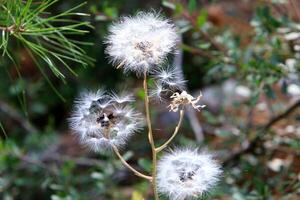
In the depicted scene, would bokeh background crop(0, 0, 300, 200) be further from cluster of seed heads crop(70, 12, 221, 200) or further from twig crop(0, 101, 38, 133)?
cluster of seed heads crop(70, 12, 221, 200)

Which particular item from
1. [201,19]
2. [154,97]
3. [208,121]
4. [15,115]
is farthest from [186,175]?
[15,115]

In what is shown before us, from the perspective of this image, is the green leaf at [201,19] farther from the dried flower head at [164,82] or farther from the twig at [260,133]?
the dried flower head at [164,82]

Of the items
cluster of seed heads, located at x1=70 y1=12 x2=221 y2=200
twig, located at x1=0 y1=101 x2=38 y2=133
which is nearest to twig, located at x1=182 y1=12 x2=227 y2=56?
cluster of seed heads, located at x1=70 y1=12 x2=221 y2=200

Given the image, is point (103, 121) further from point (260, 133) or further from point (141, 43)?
point (260, 133)

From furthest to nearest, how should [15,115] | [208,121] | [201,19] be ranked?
[15,115] < [208,121] < [201,19]

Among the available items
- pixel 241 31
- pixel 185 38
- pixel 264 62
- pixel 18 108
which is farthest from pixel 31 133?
pixel 241 31

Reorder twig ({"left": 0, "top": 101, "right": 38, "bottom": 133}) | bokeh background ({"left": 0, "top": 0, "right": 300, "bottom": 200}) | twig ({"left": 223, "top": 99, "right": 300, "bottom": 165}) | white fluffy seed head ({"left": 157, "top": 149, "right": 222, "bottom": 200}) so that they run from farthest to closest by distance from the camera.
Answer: twig ({"left": 0, "top": 101, "right": 38, "bottom": 133}), twig ({"left": 223, "top": 99, "right": 300, "bottom": 165}), bokeh background ({"left": 0, "top": 0, "right": 300, "bottom": 200}), white fluffy seed head ({"left": 157, "top": 149, "right": 222, "bottom": 200})
